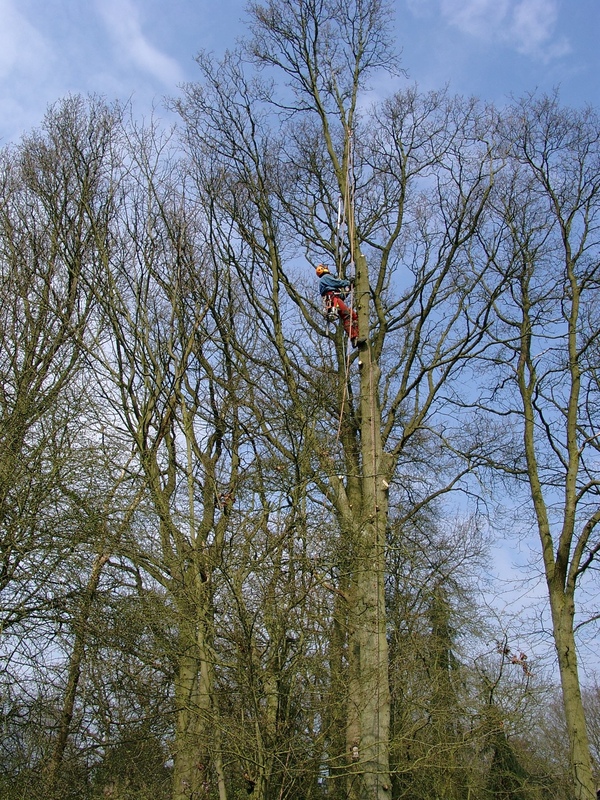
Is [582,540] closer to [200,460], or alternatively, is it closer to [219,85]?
[200,460]

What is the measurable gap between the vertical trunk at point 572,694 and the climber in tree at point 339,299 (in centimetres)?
410

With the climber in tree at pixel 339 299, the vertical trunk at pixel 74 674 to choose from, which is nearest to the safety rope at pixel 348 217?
the climber in tree at pixel 339 299

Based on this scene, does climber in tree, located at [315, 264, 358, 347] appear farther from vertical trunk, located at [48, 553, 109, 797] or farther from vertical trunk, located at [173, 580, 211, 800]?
vertical trunk, located at [173, 580, 211, 800]

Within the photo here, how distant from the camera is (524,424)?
1020cm

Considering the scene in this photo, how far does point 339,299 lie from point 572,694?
17.2ft

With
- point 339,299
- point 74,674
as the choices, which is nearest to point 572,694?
point 339,299

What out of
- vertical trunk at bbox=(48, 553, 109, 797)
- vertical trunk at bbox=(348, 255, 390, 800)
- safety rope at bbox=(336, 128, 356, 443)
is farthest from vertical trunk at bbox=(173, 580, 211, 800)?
safety rope at bbox=(336, 128, 356, 443)

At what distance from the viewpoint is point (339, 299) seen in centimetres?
792

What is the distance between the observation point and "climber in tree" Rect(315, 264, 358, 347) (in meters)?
7.87

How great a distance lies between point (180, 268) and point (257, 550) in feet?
15.4

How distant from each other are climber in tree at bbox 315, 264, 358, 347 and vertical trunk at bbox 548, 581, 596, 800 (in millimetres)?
4096

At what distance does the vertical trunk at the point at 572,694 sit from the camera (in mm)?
7738

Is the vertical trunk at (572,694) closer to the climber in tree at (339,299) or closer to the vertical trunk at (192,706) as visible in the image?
the climber in tree at (339,299)

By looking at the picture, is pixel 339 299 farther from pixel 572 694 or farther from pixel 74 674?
pixel 572 694
